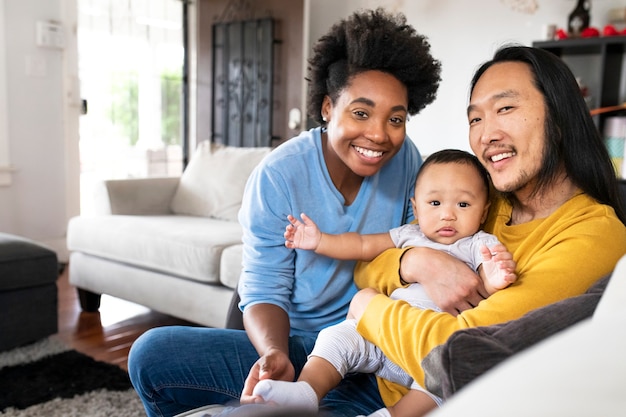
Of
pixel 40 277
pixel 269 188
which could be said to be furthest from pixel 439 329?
pixel 40 277

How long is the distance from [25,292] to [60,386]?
0.57 meters

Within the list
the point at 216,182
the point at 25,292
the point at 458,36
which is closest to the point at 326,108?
the point at 25,292

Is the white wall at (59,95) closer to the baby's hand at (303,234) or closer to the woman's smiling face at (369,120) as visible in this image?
the woman's smiling face at (369,120)

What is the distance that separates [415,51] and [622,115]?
2472 millimetres

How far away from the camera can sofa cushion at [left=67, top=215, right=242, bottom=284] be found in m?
2.70

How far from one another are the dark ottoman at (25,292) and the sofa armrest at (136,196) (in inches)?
23.9

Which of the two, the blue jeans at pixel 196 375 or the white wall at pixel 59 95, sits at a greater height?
the white wall at pixel 59 95

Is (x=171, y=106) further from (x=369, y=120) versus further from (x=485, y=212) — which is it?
(x=485, y=212)

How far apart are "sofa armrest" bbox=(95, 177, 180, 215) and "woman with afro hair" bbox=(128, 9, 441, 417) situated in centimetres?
206

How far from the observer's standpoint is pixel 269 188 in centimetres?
141

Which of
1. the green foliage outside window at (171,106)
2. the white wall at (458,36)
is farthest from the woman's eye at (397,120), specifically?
the green foliage outside window at (171,106)

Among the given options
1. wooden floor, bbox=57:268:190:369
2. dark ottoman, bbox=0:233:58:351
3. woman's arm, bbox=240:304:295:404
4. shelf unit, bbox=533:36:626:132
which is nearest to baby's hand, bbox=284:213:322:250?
woman's arm, bbox=240:304:295:404

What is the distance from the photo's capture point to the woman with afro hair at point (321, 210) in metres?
1.29

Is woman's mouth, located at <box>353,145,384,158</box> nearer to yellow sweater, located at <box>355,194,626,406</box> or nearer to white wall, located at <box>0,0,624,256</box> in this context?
yellow sweater, located at <box>355,194,626,406</box>
